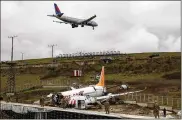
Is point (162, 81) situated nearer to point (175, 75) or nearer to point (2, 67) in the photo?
point (175, 75)

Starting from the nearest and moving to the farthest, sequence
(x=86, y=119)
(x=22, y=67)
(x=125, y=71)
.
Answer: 1. (x=86, y=119)
2. (x=125, y=71)
3. (x=22, y=67)

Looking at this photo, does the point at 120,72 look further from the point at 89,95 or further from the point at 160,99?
the point at 89,95

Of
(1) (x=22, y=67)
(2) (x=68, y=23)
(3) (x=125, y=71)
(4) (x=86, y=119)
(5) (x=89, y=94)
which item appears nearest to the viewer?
(4) (x=86, y=119)

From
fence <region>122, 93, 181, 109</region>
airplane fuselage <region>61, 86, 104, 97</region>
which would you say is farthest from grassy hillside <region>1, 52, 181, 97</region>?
airplane fuselage <region>61, 86, 104, 97</region>

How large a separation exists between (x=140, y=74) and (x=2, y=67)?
51810 millimetres

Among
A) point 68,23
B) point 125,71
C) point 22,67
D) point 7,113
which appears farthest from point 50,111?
point 22,67

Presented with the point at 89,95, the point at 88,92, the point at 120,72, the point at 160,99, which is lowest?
the point at 160,99

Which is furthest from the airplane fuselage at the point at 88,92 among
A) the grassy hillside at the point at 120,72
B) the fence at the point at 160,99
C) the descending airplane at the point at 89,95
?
the grassy hillside at the point at 120,72

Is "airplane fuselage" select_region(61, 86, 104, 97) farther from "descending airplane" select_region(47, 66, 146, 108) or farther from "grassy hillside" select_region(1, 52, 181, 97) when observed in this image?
"grassy hillside" select_region(1, 52, 181, 97)

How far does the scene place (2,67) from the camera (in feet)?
405

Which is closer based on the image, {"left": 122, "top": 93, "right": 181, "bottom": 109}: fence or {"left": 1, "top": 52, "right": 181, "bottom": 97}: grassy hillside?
{"left": 122, "top": 93, "right": 181, "bottom": 109}: fence


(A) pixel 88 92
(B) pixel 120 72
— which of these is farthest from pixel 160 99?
(B) pixel 120 72

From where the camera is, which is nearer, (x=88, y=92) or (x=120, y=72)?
(x=88, y=92)

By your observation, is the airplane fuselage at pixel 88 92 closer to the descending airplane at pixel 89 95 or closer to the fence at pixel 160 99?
the descending airplane at pixel 89 95
